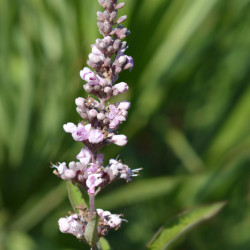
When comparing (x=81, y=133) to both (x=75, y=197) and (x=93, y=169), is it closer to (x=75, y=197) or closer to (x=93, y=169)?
(x=93, y=169)

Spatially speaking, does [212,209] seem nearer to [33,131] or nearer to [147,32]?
[147,32]

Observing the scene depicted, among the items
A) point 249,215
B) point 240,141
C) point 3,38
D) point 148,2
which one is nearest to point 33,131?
point 3,38

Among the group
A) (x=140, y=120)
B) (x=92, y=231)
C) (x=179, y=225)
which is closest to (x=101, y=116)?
(x=92, y=231)

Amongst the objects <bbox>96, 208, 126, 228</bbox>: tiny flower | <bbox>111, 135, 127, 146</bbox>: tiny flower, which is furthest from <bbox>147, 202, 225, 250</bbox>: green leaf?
<bbox>111, 135, 127, 146</bbox>: tiny flower

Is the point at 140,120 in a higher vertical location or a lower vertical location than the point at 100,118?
higher

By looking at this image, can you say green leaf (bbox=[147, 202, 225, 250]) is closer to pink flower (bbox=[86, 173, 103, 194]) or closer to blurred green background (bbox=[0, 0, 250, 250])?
pink flower (bbox=[86, 173, 103, 194])

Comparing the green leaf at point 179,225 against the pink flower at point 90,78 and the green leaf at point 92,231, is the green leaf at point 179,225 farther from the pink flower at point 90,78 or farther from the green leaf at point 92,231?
the pink flower at point 90,78

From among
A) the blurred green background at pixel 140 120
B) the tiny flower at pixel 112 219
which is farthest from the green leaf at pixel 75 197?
the blurred green background at pixel 140 120
